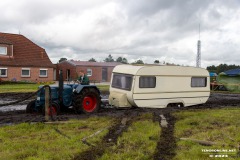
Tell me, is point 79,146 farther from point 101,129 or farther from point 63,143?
point 101,129

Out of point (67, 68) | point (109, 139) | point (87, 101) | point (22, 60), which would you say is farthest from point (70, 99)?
point (67, 68)

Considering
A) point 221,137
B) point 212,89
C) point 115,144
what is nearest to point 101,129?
point 115,144

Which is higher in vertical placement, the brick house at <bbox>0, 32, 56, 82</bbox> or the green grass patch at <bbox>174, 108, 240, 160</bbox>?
the brick house at <bbox>0, 32, 56, 82</bbox>

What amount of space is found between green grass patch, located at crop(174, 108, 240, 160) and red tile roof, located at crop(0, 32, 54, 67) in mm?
30681

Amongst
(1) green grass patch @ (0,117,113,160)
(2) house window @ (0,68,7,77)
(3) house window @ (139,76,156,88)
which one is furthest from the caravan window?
(2) house window @ (0,68,7,77)

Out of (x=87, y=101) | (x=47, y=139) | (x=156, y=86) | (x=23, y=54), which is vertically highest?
(x=23, y=54)

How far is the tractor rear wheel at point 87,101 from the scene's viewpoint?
11773 mm

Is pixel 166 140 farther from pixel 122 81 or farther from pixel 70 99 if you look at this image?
pixel 122 81

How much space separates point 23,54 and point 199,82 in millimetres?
30086

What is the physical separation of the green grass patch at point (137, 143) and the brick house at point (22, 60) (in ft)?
101

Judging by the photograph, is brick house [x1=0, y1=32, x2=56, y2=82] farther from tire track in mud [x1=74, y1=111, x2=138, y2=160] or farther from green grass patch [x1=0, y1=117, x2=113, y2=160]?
tire track in mud [x1=74, y1=111, x2=138, y2=160]

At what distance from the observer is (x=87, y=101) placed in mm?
12320

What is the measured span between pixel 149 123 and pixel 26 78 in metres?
31.8

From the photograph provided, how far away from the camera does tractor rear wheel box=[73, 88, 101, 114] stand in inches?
464
